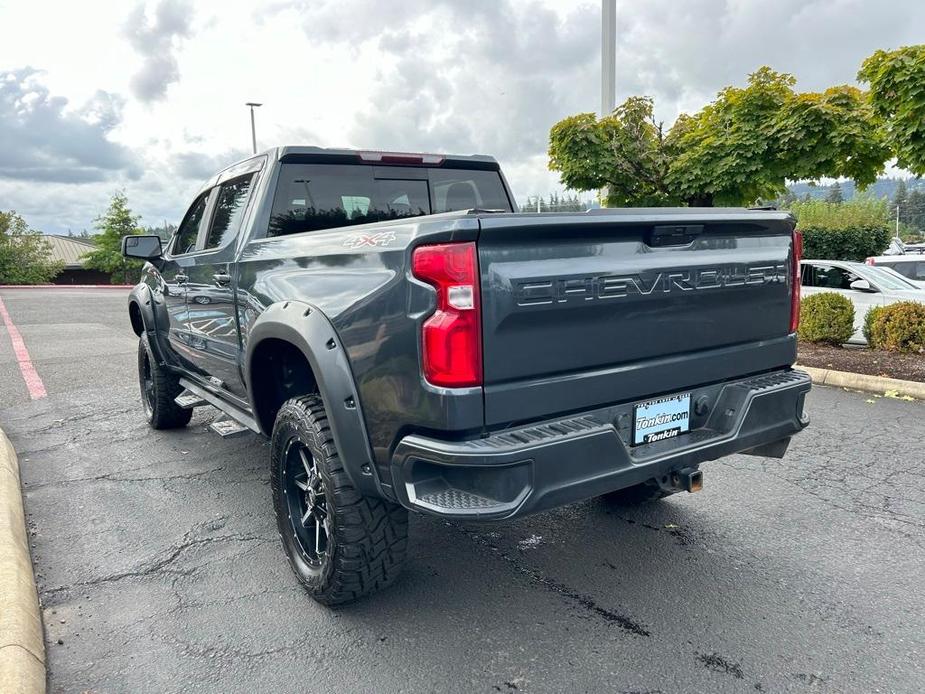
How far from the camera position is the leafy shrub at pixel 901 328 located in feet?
27.3

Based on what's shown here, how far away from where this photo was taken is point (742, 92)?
409 inches

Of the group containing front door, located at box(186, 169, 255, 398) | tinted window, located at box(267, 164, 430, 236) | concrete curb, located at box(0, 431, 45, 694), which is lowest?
concrete curb, located at box(0, 431, 45, 694)

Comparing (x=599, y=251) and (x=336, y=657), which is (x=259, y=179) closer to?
(x=599, y=251)

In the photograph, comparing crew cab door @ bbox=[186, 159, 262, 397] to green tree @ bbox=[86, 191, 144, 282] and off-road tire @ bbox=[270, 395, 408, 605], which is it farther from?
green tree @ bbox=[86, 191, 144, 282]

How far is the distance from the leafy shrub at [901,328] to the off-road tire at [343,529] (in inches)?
311

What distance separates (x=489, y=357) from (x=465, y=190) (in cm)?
237

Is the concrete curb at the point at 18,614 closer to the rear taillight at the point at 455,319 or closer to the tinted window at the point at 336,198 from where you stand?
the rear taillight at the point at 455,319

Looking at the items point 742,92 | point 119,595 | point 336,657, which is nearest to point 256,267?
point 119,595

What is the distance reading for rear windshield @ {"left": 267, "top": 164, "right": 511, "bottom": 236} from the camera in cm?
382

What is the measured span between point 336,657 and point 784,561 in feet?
7.02

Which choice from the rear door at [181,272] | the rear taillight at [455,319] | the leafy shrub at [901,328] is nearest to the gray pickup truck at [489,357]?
the rear taillight at [455,319]

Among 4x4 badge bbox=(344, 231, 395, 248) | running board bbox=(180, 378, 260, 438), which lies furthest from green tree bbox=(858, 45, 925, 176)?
running board bbox=(180, 378, 260, 438)

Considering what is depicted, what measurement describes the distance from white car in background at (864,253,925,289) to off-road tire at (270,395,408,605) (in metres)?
12.0

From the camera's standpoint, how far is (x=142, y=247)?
16.0ft
